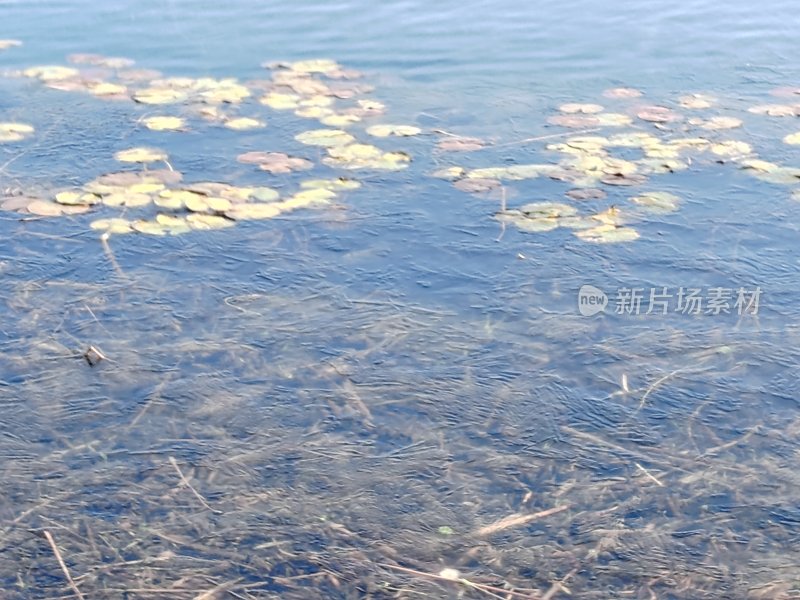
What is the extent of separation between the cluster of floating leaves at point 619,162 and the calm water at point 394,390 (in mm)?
86

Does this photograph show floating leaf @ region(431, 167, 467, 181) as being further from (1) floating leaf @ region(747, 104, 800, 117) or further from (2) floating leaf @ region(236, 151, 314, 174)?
(1) floating leaf @ region(747, 104, 800, 117)

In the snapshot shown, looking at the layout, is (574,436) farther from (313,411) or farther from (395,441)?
(313,411)

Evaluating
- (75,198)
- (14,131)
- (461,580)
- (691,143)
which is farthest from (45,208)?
(691,143)

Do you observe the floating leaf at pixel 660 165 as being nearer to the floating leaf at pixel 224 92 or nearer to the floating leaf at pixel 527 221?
the floating leaf at pixel 527 221

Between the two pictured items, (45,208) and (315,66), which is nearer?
(45,208)

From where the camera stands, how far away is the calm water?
124 inches

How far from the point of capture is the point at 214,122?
635 cm

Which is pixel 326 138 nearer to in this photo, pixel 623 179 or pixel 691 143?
pixel 623 179

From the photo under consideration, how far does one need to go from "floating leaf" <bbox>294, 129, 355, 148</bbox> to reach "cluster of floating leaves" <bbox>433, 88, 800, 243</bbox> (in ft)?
1.83

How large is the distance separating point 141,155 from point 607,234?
255cm

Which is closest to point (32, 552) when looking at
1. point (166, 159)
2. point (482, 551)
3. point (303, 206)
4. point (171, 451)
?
point (171, 451)

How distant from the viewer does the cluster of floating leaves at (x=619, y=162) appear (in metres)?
5.20

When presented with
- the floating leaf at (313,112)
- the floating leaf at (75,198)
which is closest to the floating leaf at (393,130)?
the floating leaf at (313,112)

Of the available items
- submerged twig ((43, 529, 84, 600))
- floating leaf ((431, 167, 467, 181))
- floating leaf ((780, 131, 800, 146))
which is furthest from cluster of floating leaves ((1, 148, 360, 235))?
floating leaf ((780, 131, 800, 146))
